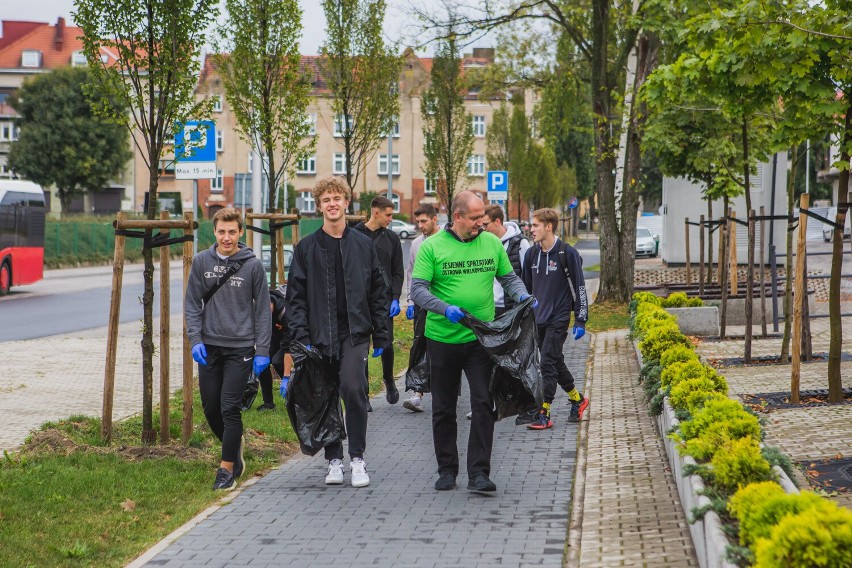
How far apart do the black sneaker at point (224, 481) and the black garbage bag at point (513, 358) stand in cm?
176

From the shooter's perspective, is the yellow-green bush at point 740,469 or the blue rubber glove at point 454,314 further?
the blue rubber glove at point 454,314

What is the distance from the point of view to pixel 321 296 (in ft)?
24.0

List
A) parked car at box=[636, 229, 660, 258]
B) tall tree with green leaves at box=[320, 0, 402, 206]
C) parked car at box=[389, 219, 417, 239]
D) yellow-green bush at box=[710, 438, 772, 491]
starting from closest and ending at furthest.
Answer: yellow-green bush at box=[710, 438, 772, 491]
tall tree with green leaves at box=[320, 0, 402, 206]
parked car at box=[636, 229, 660, 258]
parked car at box=[389, 219, 417, 239]

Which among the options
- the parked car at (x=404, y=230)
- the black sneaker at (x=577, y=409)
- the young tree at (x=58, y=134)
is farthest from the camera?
the parked car at (x=404, y=230)

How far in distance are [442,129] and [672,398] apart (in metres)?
27.7

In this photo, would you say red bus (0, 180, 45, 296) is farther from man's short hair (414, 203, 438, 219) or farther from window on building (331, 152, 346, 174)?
window on building (331, 152, 346, 174)

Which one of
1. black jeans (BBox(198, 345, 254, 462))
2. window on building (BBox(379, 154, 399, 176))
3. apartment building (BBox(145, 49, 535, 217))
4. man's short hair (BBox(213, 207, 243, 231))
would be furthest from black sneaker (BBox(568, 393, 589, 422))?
window on building (BBox(379, 154, 399, 176))

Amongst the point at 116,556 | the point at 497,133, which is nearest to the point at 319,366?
the point at 116,556

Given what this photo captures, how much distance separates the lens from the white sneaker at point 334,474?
751 cm

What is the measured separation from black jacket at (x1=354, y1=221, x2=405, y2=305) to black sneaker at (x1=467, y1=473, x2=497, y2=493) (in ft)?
11.9

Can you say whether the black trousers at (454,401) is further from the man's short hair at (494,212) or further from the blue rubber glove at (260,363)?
the man's short hair at (494,212)

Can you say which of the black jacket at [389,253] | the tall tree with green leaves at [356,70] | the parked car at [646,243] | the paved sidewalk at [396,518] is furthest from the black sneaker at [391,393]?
the parked car at [646,243]

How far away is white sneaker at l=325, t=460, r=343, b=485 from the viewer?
7.51 meters

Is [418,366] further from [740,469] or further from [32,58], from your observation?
[32,58]
